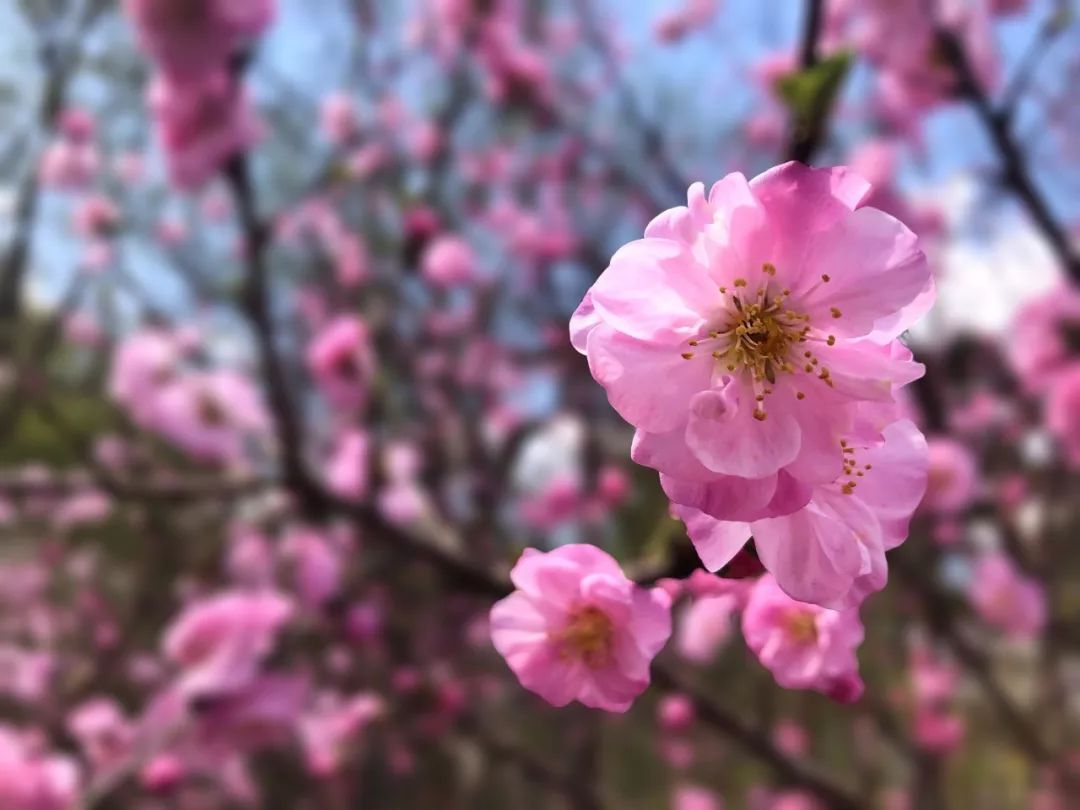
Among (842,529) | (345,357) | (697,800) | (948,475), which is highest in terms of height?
(842,529)

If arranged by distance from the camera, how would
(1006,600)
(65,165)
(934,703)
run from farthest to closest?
(65,165)
(934,703)
(1006,600)

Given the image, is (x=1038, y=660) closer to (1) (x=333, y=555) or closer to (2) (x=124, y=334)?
(1) (x=333, y=555)

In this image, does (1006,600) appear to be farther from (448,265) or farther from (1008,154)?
(448,265)

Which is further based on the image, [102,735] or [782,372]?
[102,735]

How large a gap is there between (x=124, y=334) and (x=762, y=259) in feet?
11.0

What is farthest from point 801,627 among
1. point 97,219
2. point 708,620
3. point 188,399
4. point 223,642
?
point 97,219

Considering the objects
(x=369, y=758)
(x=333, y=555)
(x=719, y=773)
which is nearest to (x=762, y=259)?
(x=333, y=555)

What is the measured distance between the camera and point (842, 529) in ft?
1.32

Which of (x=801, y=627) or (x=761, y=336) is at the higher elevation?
(x=761, y=336)

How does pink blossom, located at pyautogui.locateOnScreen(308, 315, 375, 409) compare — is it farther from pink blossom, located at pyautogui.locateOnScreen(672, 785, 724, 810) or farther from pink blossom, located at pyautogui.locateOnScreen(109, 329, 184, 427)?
pink blossom, located at pyautogui.locateOnScreen(672, 785, 724, 810)

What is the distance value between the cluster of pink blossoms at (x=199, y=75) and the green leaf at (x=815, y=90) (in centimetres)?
99

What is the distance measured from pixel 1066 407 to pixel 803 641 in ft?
5.89

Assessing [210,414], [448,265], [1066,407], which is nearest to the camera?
[210,414]

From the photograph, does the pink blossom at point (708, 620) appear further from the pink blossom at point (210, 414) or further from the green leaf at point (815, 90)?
the pink blossom at point (210, 414)
